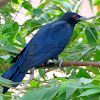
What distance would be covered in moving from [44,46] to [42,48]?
0.09 feet

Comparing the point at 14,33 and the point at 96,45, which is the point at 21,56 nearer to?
the point at 14,33

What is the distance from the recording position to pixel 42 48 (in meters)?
1.44

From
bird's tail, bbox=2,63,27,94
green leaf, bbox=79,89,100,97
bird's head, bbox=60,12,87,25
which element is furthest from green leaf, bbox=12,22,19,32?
green leaf, bbox=79,89,100,97

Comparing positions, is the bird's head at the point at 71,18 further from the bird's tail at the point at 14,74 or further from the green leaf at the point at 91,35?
the bird's tail at the point at 14,74

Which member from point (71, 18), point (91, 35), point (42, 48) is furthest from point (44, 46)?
point (71, 18)

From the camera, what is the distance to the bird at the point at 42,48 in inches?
48.4

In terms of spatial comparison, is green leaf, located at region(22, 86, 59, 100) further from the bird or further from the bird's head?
the bird's head

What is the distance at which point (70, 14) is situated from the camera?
1803 millimetres

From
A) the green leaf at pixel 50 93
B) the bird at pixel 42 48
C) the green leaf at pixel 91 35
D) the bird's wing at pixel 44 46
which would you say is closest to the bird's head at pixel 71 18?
the bird at pixel 42 48

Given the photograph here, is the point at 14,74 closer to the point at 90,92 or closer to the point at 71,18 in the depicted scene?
the point at 90,92

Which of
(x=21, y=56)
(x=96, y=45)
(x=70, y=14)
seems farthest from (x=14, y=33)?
(x=70, y=14)

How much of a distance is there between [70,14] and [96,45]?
24.0 inches

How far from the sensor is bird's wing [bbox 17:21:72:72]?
4.32ft

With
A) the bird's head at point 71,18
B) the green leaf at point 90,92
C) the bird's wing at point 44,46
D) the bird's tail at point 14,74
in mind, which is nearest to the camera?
the green leaf at point 90,92
